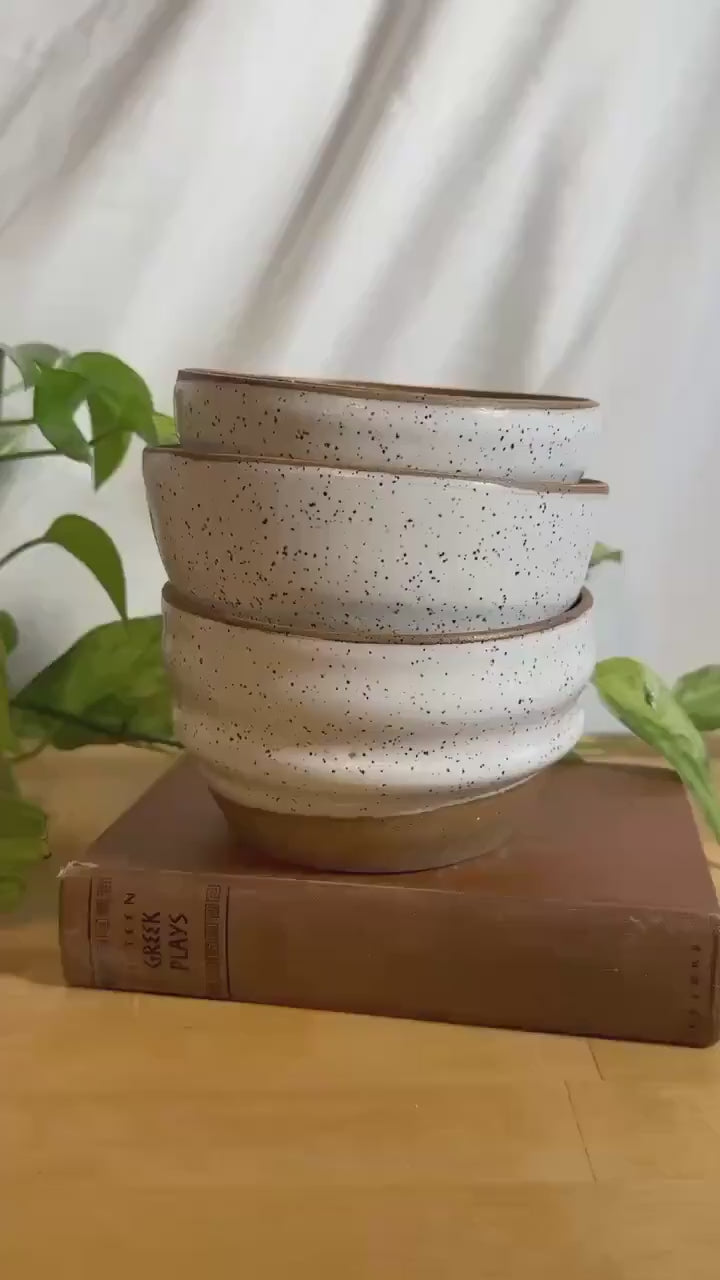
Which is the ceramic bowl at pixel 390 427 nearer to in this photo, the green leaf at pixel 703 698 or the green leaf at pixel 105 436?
the green leaf at pixel 105 436

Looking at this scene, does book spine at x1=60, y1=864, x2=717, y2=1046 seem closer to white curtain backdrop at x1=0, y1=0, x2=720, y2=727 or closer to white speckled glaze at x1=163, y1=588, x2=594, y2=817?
white speckled glaze at x1=163, y1=588, x2=594, y2=817

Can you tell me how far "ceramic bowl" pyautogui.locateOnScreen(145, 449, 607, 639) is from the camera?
453mm

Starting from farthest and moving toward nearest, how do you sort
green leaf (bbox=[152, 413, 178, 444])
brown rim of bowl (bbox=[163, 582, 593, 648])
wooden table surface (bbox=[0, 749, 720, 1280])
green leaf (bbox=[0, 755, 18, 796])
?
green leaf (bbox=[152, 413, 178, 444]) < green leaf (bbox=[0, 755, 18, 796]) < brown rim of bowl (bbox=[163, 582, 593, 648]) < wooden table surface (bbox=[0, 749, 720, 1280])

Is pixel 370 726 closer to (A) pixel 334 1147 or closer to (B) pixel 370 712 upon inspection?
(B) pixel 370 712

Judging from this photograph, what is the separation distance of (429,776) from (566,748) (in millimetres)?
83

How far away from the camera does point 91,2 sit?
76 cm

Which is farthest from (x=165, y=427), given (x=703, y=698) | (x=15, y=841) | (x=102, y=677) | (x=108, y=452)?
(x=703, y=698)

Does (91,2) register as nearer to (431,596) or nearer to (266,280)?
(266,280)

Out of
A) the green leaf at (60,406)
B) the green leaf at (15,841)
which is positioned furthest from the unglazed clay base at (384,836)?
the green leaf at (60,406)

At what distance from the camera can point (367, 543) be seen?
0.45 m

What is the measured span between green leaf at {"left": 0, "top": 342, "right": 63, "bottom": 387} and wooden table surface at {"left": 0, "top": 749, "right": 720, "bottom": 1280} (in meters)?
0.30

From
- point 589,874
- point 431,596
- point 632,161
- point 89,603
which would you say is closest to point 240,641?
point 431,596

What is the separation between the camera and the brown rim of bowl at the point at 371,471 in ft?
1.48

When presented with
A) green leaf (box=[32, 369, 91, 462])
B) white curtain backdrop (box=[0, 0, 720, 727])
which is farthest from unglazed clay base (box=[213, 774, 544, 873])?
white curtain backdrop (box=[0, 0, 720, 727])
